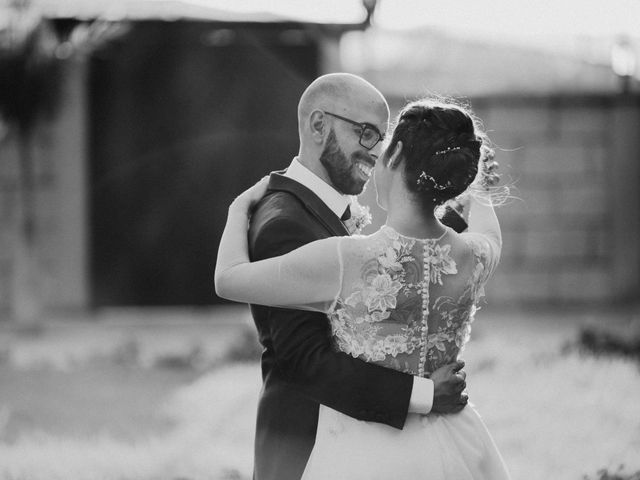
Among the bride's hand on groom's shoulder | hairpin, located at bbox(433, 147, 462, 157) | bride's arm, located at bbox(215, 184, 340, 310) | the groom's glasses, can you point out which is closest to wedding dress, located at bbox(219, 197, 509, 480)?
bride's arm, located at bbox(215, 184, 340, 310)

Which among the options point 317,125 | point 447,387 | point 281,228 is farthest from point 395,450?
point 317,125

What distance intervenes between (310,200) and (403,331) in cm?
45

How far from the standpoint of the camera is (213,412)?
6348 millimetres

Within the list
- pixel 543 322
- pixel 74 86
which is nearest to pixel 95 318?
pixel 74 86

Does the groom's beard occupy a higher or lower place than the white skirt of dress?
higher

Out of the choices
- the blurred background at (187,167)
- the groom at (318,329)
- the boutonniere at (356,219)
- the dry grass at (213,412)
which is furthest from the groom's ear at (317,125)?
the blurred background at (187,167)

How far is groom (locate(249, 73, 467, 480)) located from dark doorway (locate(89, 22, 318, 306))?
24.8 ft

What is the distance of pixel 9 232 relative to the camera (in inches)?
408

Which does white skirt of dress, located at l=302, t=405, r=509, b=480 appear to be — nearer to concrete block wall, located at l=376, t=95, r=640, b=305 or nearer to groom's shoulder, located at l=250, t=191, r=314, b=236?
groom's shoulder, located at l=250, t=191, r=314, b=236

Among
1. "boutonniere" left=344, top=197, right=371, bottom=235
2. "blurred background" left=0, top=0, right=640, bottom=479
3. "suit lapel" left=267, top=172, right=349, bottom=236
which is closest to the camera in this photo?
"suit lapel" left=267, top=172, right=349, bottom=236

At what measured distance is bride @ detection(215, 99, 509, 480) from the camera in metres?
2.56

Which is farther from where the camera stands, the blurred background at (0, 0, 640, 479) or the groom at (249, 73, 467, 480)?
the blurred background at (0, 0, 640, 479)

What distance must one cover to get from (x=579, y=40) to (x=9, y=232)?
288 inches

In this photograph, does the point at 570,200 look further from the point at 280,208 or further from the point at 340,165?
the point at 280,208
